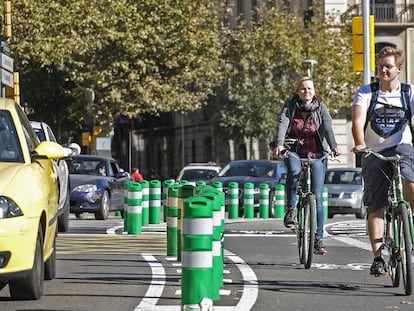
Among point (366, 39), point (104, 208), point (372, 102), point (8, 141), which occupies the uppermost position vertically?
point (366, 39)

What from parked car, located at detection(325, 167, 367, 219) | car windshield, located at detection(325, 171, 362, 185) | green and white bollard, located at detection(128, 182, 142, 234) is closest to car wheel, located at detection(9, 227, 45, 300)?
green and white bollard, located at detection(128, 182, 142, 234)

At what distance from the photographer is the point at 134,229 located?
2062cm

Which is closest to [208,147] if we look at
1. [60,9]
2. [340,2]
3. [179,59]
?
[340,2]

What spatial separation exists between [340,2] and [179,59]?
17.0m

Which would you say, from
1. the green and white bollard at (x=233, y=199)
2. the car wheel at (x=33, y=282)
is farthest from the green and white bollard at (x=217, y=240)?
the green and white bollard at (x=233, y=199)

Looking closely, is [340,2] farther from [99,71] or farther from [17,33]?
[17,33]

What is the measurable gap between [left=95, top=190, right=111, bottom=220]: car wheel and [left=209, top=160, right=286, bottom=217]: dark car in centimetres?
344

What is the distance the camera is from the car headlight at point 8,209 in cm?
987

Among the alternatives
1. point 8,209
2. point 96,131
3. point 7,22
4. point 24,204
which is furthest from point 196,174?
point 8,209

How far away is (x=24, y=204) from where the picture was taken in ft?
32.9

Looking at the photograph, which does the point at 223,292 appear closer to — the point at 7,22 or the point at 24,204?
the point at 24,204

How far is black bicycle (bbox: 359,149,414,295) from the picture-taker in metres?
11.0

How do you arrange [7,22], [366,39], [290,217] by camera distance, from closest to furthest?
[290,217] → [7,22] → [366,39]

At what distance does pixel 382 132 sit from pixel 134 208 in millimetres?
9200
